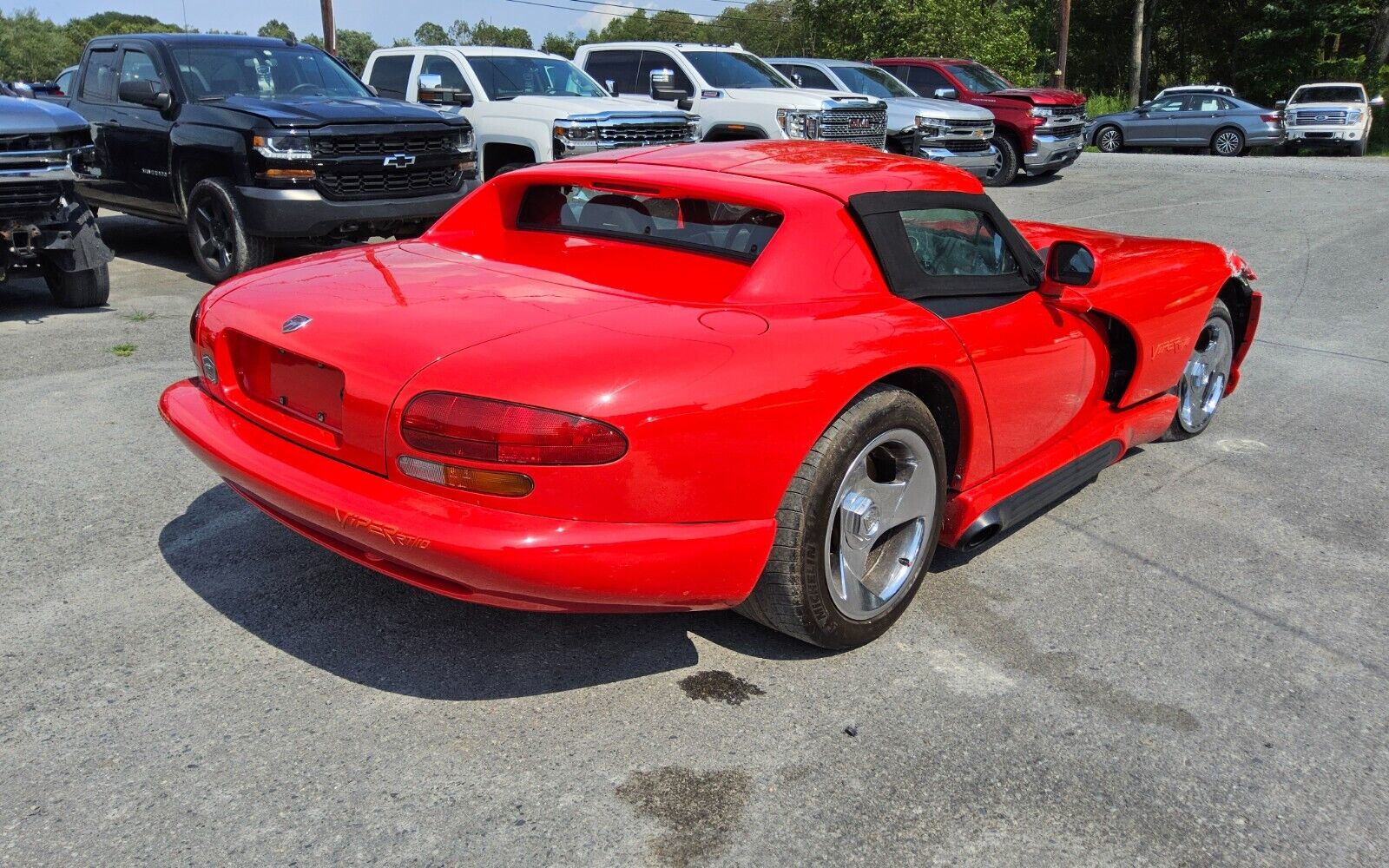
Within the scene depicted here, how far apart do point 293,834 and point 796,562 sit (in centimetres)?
136

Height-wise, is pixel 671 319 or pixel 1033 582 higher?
pixel 671 319

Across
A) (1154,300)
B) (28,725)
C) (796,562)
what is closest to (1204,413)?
(1154,300)

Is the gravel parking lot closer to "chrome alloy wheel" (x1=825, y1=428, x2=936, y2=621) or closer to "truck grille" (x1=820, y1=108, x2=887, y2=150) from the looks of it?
"chrome alloy wheel" (x1=825, y1=428, x2=936, y2=621)

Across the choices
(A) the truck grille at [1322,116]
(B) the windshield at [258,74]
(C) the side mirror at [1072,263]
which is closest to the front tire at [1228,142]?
(A) the truck grille at [1322,116]

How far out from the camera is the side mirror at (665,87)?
13.4 m

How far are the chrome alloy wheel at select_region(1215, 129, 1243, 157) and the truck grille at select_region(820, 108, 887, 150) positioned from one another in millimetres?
13717

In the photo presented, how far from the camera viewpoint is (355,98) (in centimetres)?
955

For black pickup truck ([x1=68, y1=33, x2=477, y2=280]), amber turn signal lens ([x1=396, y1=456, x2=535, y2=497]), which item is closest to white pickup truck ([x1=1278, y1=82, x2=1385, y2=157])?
black pickup truck ([x1=68, y1=33, x2=477, y2=280])

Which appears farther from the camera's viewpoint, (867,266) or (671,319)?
(867,266)

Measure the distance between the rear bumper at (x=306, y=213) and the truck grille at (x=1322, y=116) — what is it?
24.3 metres

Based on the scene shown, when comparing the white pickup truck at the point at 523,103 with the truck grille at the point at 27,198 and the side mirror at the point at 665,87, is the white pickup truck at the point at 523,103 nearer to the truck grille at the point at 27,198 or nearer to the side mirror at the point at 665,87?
the side mirror at the point at 665,87

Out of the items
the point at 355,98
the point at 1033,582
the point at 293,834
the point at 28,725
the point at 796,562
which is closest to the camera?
the point at 293,834

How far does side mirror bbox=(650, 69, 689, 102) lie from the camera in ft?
44.0

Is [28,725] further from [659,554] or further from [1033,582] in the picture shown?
[1033,582]
